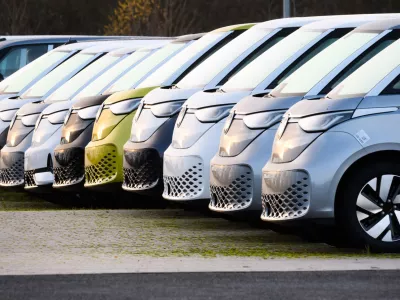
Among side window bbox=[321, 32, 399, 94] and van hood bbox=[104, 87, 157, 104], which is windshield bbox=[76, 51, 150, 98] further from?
side window bbox=[321, 32, 399, 94]

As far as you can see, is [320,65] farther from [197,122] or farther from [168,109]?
[168,109]

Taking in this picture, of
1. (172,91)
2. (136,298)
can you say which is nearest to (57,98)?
(172,91)

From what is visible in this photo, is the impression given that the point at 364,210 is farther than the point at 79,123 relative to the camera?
No

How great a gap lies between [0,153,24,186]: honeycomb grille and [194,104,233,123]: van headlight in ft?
13.0

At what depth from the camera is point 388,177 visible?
10.8 m

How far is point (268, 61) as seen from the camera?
1299 centimetres

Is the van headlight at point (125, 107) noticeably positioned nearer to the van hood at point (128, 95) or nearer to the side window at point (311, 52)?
the van hood at point (128, 95)

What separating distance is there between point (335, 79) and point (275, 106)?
49cm

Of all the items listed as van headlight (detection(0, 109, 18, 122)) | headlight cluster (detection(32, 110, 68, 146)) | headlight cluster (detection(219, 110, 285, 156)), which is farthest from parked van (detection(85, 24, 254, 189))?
van headlight (detection(0, 109, 18, 122))

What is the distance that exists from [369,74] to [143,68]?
15.4 feet

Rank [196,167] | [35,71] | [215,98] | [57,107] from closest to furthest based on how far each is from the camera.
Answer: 1. [196,167]
2. [215,98]
3. [57,107]
4. [35,71]

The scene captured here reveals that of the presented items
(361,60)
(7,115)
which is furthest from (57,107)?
(361,60)

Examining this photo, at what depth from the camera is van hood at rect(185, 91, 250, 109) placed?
41.4 ft

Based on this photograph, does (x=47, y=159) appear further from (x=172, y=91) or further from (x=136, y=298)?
→ (x=136, y=298)
